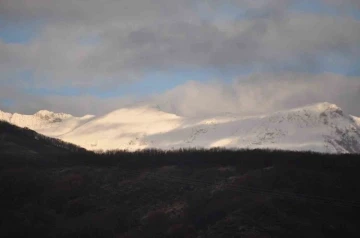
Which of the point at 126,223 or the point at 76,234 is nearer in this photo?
the point at 76,234

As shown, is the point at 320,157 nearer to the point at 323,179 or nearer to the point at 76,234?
the point at 323,179

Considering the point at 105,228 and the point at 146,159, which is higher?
the point at 146,159

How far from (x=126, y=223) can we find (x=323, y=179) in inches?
956

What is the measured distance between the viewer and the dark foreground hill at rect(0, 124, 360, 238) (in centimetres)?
5012

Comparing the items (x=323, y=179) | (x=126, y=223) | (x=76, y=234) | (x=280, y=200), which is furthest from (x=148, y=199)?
(x=323, y=179)

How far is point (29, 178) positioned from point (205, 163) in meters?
26.2

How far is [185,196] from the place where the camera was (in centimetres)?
6159

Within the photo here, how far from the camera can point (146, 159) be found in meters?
86.7

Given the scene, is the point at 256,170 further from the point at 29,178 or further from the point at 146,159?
the point at 29,178

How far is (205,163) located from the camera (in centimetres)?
7962

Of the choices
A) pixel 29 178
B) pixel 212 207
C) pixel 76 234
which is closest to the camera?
pixel 76 234

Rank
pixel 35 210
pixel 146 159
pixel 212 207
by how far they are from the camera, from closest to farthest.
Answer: pixel 212 207 < pixel 35 210 < pixel 146 159

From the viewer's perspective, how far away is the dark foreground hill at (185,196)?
50.1 m

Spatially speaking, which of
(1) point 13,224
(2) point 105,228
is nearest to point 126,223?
(2) point 105,228
